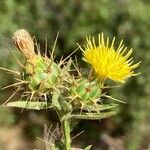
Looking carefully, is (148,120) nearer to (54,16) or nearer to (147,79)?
(147,79)

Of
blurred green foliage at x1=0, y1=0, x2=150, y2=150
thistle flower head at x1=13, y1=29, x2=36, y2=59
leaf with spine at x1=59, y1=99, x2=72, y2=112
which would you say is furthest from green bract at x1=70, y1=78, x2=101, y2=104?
blurred green foliage at x1=0, y1=0, x2=150, y2=150

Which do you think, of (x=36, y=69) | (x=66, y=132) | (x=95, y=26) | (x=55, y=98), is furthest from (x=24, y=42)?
(x=95, y=26)

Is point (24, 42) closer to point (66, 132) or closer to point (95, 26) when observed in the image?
point (66, 132)

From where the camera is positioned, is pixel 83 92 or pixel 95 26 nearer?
pixel 83 92

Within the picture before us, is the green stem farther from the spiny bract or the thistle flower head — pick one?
the thistle flower head

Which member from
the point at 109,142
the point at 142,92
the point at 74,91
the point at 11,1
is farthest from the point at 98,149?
the point at 74,91

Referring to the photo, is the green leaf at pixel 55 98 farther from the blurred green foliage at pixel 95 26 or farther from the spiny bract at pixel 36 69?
the blurred green foliage at pixel 95 26

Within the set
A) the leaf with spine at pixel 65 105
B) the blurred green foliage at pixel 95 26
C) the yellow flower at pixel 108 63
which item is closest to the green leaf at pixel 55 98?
the leaf with spine at pixel 65 105
